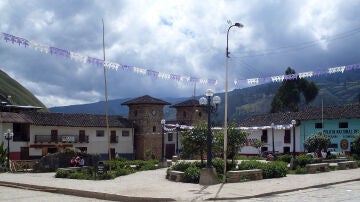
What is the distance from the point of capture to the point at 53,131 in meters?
52.1

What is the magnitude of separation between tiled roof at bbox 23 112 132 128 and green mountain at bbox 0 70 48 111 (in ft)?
187

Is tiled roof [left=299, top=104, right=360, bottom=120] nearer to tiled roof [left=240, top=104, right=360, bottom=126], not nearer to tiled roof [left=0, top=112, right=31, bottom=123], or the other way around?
tiled roof [left=240, top=104, right=360, bottom=126]

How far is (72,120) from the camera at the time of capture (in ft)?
178

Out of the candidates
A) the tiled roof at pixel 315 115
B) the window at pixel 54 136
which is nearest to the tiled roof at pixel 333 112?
the tiled roof at pixel 315 115

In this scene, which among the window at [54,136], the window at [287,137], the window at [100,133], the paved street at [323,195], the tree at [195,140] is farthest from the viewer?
the window at [100,133]

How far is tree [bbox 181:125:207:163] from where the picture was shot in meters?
21.8

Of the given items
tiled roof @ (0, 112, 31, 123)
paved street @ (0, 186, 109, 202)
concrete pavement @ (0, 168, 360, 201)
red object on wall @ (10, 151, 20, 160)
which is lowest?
red object on wall @ (10, 151, 20, 160)

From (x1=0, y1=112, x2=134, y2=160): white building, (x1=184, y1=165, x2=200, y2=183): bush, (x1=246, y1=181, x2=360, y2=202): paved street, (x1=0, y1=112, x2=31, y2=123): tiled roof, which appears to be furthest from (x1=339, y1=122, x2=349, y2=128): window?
(x1=184, y1=165, x2=200, y2=183): bush

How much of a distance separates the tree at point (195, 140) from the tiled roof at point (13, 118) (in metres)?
30.5

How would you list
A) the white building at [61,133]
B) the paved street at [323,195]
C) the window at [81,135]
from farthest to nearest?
the window at [81,135] < the white building at [61,133] < the paved street at [323,195]

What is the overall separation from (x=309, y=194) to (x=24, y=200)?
962 cm

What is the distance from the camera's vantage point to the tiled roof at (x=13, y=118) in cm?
4694

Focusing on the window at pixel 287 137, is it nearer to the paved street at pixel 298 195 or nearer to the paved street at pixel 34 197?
the paved street at pixel 298 195

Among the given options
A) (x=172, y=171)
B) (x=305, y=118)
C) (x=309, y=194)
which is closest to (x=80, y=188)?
(x=172, y=171)
